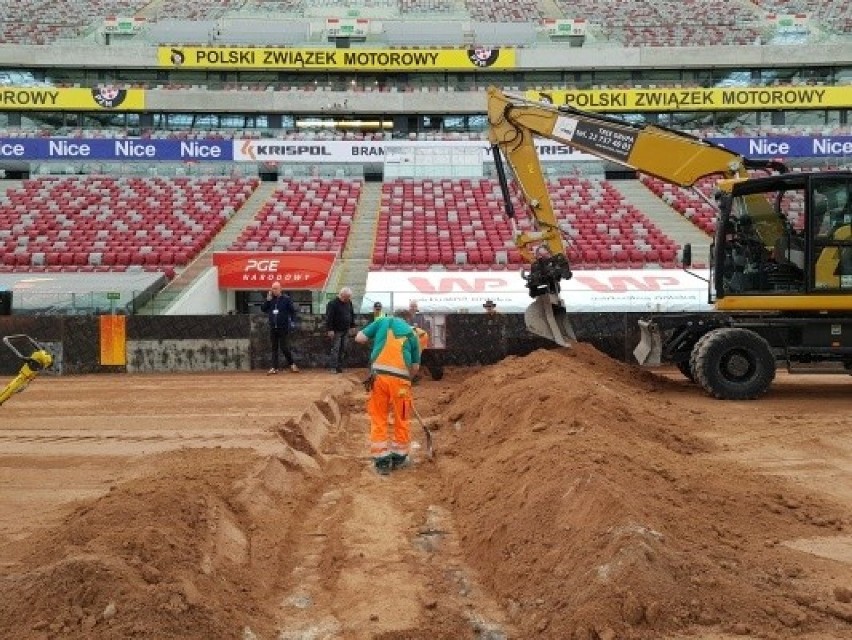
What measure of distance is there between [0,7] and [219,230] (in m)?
33.7

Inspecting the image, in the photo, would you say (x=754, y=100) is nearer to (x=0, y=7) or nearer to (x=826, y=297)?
(x=826, y=297)

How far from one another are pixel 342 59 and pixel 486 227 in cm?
1783

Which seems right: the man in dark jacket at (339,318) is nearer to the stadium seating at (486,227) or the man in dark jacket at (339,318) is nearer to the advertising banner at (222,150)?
the stadium seating at (486,227)

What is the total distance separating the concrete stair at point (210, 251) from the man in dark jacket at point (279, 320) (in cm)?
517

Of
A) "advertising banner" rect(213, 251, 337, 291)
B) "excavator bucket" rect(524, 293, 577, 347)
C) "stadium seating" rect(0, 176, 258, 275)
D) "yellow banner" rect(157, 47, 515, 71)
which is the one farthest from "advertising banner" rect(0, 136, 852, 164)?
"excavator bucket" rect(524, 293, 577, 347)

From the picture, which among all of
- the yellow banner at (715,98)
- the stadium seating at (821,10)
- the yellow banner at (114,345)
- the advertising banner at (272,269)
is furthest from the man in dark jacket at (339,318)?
the stadium seating at (821,10)

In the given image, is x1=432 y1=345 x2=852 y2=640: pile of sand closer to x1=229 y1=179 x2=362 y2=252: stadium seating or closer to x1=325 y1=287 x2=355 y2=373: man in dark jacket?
x1=325 y1=287 x2=355 y2=373: man in dark jacket

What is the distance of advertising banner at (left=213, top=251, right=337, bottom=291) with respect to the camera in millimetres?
23531

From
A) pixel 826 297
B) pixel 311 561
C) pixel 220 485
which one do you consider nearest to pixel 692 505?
pixel 311 561

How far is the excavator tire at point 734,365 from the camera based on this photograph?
38.8ft

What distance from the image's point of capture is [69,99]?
135 ft

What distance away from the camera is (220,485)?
6.77 meters

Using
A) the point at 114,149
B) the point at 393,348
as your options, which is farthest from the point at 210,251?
the point at 393,348

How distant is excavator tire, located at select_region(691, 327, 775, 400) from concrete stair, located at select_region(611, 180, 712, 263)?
47.5ft
